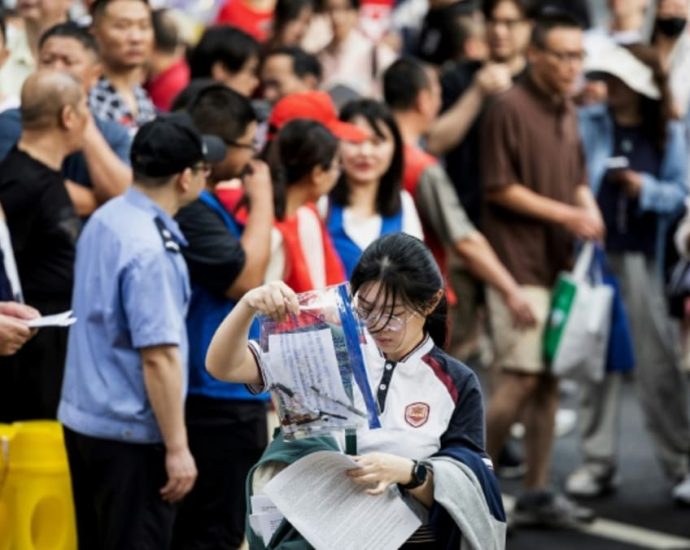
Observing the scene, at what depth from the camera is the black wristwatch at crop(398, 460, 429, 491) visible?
4.69m

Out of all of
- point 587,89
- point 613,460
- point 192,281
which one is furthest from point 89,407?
point 587,89

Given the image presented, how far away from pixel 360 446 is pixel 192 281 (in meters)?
2.14

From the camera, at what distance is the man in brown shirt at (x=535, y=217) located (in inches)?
358

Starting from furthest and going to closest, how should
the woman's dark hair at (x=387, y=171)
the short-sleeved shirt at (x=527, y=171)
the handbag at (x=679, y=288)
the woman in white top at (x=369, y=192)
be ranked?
the handbag at (x=679, y=288) < the short-sleeved shirt at (x=527, y=171) < the woman's dark hair at (x=387, y=171) < the woman in white top at (x=369, y=192)

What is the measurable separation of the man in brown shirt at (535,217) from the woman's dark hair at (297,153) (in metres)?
1.88

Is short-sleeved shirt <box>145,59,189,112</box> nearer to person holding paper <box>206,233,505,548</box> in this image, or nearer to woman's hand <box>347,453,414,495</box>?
person holding paper <box>206,233,505,548</box>

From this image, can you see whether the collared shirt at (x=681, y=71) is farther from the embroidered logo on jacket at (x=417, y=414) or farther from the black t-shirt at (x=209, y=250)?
the embroidered logo on jacket at (x=417, y=414)

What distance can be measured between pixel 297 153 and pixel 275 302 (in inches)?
116

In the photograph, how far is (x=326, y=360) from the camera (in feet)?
14.9

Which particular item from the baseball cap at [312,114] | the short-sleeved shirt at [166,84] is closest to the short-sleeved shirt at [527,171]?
the baseball cap at [312,114]

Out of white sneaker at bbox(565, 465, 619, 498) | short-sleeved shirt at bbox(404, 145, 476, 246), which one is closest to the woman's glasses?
short-sleeved shirt at bbox(404, 145, 476, 246)

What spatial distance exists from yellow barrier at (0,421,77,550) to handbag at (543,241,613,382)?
10.8 ft

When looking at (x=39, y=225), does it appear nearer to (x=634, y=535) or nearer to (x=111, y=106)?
(x=111, y=106)

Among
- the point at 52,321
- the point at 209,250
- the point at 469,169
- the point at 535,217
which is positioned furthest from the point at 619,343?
the point at 52,321
